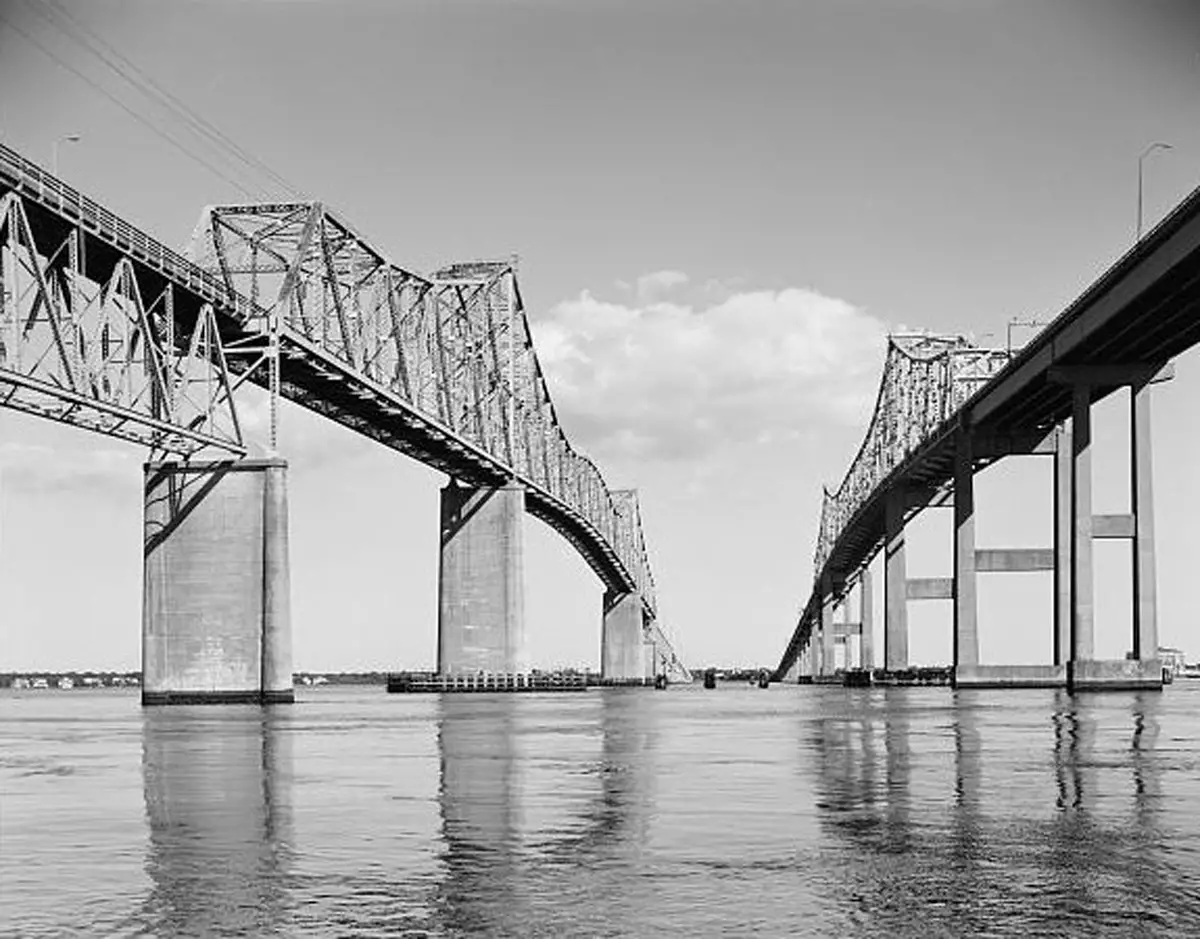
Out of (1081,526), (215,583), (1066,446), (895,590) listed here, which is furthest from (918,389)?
(215,583)

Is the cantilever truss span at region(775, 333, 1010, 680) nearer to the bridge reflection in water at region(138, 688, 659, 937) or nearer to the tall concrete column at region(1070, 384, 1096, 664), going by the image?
the tall concrete column at region(1070, 384, 1096, 664)

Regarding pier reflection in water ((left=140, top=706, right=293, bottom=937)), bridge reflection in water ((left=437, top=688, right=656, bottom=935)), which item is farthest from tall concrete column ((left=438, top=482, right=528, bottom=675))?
bridge reflection in water ((left=437, top=688, right=656, bottom=935))

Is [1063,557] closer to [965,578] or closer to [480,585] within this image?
[965,578]

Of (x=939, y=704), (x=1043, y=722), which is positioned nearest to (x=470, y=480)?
(x=939, y=704)

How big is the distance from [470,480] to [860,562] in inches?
3222

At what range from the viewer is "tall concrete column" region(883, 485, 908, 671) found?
14188 cm

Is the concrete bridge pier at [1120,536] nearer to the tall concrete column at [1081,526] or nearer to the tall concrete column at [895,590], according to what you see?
the tall concrete column at [1081,526]

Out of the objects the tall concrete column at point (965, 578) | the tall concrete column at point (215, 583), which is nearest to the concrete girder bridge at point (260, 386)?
the tall concrete column at point (215, 583)

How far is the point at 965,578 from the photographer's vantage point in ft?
375

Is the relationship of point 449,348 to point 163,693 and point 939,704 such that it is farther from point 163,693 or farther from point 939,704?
point 939,704

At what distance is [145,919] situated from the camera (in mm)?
13555

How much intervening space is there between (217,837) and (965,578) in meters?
98.3

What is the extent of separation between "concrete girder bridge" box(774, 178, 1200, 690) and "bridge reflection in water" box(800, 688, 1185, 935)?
42.5 m

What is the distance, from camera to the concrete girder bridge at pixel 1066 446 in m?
81.7
